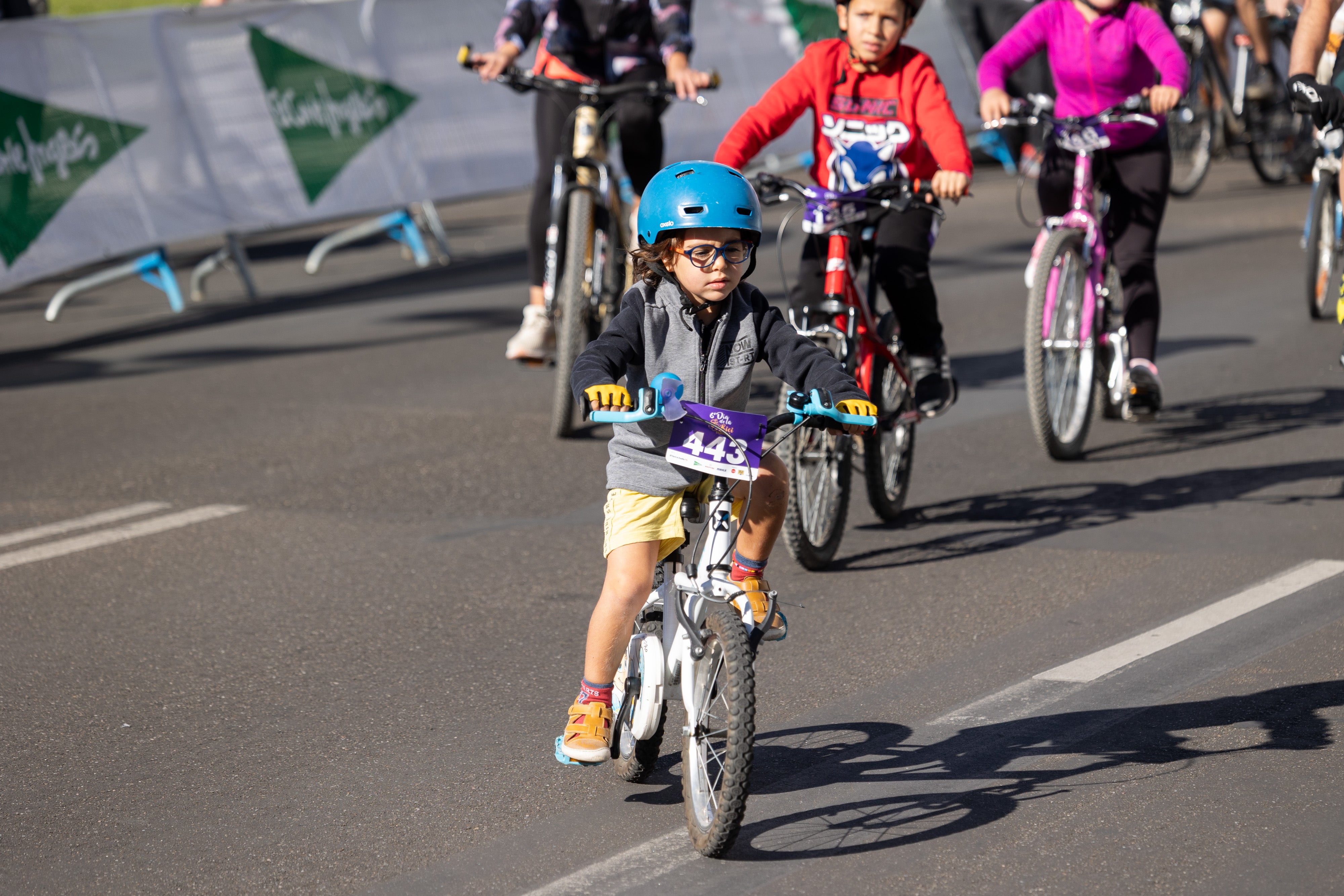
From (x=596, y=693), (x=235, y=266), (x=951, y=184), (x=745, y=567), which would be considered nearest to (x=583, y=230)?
(x=951, y=184)

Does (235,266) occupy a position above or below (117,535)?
above

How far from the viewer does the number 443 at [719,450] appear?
144 inches

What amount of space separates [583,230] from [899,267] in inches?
89.4

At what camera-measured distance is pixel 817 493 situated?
5.96 metres

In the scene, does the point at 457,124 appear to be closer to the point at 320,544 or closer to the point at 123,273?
the point at 123,273

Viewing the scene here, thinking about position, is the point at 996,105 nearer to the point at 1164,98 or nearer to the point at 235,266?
the point at 1164,98

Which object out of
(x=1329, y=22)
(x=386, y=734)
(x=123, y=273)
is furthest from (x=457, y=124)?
(x=386, y=734)

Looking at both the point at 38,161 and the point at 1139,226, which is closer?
the point at 1139,226

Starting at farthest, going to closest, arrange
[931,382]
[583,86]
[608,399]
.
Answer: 1. [583,86]
2. [931,382]
3. [608,399]

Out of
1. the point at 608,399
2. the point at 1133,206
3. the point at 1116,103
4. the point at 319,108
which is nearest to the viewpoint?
the point at 608,399

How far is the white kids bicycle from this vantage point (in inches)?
140

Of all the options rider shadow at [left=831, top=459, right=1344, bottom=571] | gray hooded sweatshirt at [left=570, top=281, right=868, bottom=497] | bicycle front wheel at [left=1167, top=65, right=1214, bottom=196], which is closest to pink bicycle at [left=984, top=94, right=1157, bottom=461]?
rider shadow at [left=831, top=459, right=1344, bottom=571]

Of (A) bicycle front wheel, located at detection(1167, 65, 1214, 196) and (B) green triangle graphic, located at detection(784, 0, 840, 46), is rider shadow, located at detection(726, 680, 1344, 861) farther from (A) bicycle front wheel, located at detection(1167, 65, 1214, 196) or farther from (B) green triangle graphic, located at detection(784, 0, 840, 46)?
(B) green triangle graphic, located at detection(784, 0, 840, 46)

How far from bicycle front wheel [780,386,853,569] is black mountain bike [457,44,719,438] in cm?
217
